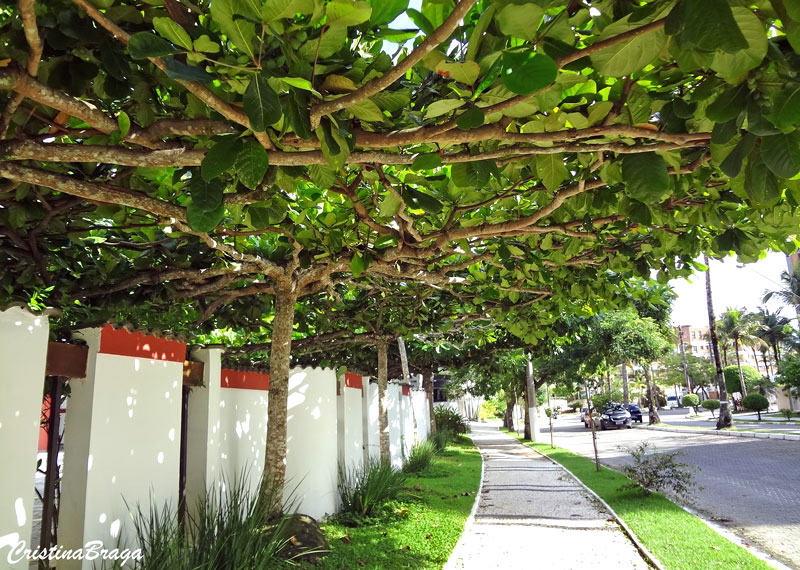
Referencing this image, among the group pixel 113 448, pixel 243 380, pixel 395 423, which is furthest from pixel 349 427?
pixel 113 448

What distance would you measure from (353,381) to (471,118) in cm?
860

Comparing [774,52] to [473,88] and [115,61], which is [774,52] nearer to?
[473,88]

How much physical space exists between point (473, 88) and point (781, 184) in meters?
1.39

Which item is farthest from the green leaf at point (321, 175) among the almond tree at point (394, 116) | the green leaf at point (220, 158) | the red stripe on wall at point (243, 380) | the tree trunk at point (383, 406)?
the tree trunk at point (383, 406)

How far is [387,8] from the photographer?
5.69 ft

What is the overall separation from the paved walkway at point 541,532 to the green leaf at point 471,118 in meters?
5.06

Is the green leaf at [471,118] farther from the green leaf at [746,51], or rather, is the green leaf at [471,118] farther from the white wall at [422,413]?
the white wall at [422,413]

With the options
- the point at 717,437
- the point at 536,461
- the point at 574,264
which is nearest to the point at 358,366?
the point at 536,461

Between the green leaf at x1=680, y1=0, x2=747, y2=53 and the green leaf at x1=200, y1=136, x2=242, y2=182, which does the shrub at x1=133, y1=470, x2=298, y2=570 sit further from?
the green leaf at x1=680, y1=0, x2=747, y2=53

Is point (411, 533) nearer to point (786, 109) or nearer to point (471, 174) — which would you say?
point (471, 174)

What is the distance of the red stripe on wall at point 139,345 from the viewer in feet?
14.3

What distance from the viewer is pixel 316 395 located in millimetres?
7879

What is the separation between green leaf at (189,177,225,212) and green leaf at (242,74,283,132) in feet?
1.99

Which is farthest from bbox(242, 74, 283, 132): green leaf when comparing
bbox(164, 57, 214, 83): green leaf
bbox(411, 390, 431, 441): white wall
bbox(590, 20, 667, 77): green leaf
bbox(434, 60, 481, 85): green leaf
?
bbox(411, 390, 431, 441): white wall
